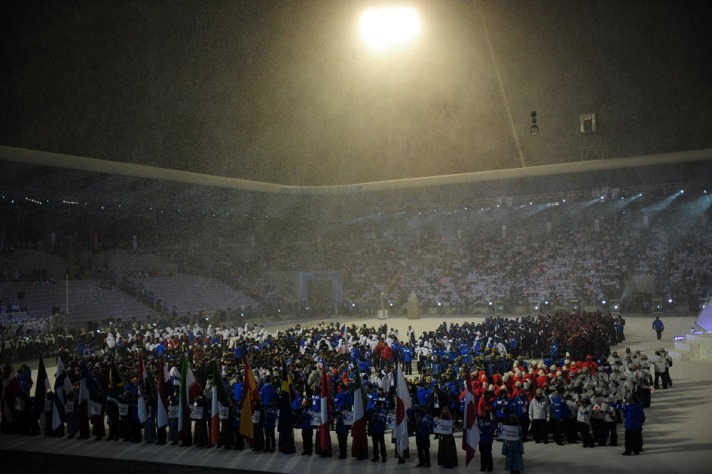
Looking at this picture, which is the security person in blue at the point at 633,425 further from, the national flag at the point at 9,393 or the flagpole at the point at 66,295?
the flagpole at the point at 66,295

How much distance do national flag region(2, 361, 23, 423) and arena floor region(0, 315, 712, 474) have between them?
1.64ft

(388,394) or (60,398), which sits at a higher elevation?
(60,398)

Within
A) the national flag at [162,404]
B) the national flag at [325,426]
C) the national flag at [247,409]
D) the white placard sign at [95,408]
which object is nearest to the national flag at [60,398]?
the white placard sign at [95,408]

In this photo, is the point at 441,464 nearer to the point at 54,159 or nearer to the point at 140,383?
the point at 140,383

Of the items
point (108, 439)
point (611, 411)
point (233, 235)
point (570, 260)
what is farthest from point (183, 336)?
point (570, 260)

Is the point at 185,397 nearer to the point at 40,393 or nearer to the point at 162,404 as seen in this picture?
the point at 162,404

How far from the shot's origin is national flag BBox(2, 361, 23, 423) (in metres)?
12.7

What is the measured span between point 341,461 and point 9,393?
285 inches

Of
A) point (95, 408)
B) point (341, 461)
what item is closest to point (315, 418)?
point (341, 461)

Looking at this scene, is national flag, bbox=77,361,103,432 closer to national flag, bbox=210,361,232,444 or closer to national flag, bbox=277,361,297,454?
national flag, bbox=210,361,232,444

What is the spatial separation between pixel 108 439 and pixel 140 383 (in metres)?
1.40

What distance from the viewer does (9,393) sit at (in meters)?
12.7

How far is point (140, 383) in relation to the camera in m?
11.9

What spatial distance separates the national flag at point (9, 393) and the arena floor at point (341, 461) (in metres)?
0.50
